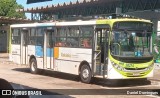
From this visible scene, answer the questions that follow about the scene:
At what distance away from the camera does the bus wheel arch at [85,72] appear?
624 inches

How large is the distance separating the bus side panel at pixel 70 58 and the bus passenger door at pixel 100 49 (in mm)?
410

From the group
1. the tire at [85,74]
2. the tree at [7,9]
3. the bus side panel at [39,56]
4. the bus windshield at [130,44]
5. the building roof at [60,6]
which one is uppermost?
the tree at [7,9]

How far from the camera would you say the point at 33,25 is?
20641 millimetres

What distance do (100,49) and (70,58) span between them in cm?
231

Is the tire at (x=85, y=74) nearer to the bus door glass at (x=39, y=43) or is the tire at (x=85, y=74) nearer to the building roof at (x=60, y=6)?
the bus door glass at (x=39, y=43)

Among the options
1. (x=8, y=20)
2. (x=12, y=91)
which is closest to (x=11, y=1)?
(x=8, y=20)

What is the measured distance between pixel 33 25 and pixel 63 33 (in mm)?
3243

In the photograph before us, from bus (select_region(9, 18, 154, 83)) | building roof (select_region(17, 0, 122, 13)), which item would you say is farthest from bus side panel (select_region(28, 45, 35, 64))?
building roof (select_region(17, 0, 122, 13))

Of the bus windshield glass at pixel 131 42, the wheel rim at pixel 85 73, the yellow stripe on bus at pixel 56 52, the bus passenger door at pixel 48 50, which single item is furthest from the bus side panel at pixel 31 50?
the bus windshield glass at pixel 131 42

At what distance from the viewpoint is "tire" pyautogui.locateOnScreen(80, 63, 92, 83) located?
1584cm

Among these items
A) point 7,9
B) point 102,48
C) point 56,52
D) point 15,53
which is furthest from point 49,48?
point 7,9

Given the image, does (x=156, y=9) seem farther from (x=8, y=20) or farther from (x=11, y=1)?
(x=11, y=1)

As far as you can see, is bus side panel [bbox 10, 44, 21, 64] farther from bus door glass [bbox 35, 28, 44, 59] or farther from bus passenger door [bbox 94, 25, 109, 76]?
bus passenger door [bbox 94, 25, 109, 76]

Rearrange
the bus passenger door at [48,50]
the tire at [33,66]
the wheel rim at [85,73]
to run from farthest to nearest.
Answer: the tire at [33,66] → the bus passenger door at [48,50] → the wheel rim at [85,73]
